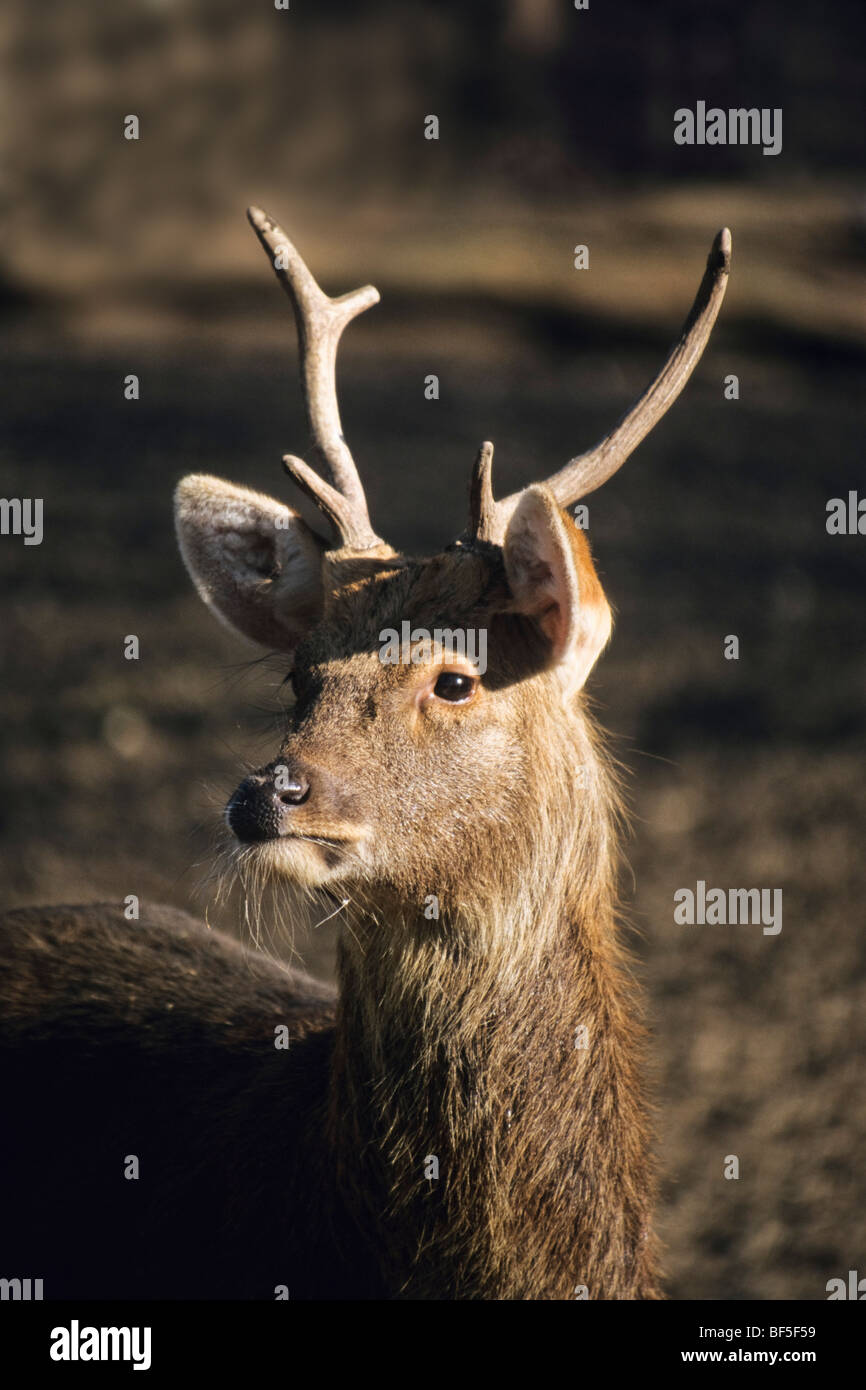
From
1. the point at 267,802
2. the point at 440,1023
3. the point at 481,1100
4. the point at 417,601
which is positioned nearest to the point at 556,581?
the point at 417,601

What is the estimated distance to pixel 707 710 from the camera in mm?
7645

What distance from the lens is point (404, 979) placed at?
3.17m

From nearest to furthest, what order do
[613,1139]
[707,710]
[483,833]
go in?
[483,833]
[613,1139]
[707,710]

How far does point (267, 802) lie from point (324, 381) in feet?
3.78

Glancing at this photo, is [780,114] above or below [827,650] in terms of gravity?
above

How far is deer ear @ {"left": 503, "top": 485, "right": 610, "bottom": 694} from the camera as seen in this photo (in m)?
2.89

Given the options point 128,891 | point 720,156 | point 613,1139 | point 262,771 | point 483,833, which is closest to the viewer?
point 262,771

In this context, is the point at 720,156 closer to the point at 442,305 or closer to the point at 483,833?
the point at 442,305

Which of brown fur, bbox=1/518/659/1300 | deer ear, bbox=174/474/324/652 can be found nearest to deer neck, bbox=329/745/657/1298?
brown fur, bbox=1/518/659/1300

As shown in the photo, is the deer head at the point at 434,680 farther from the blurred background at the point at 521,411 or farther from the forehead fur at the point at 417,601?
the blurred background at the point at 521,411

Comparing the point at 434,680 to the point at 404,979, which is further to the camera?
the point at 404,979

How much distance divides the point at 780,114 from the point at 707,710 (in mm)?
10007

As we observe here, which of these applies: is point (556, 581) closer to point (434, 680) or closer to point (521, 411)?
point (434, 680)
